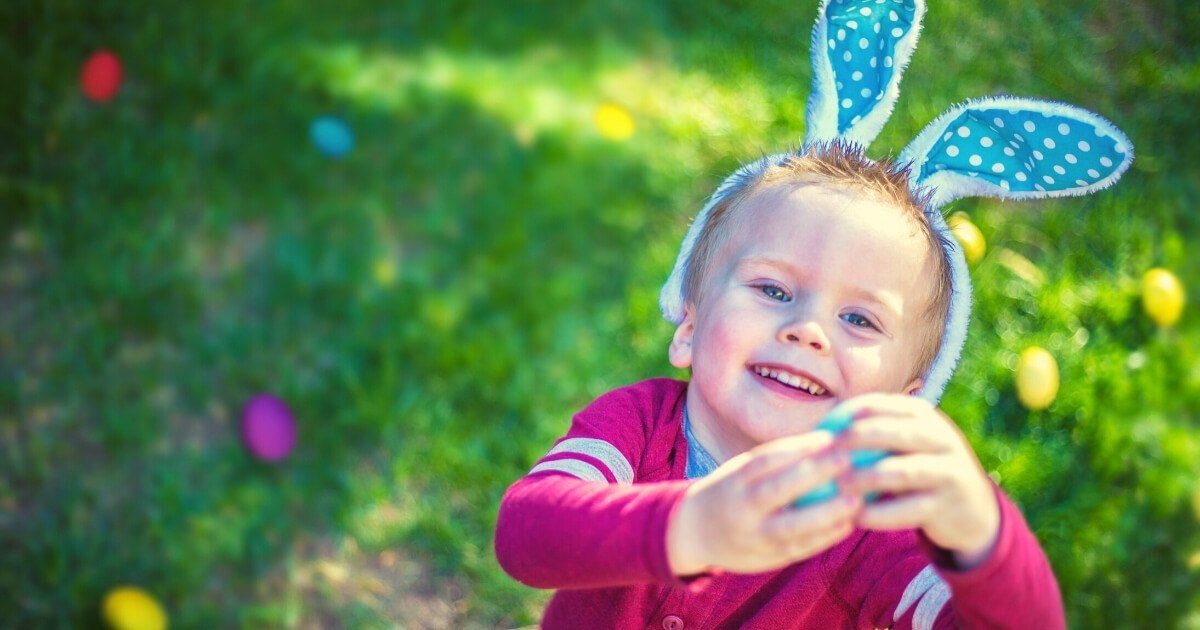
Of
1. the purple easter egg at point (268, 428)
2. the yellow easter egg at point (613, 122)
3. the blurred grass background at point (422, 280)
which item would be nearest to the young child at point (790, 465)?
the blurred grass background at point (422, 280)

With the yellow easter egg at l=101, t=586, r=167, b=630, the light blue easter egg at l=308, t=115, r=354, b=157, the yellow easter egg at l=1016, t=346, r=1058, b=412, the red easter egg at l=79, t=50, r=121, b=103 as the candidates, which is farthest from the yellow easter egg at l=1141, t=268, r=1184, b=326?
the red easter egg at l=79, t=50, r=121, b=103

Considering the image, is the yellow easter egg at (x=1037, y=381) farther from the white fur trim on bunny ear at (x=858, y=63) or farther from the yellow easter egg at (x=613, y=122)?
the yellow easter egg at (x=613, y=122)

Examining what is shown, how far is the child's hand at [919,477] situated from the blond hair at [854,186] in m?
0.49

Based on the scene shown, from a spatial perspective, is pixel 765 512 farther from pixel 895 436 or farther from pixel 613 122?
pixel 613 122

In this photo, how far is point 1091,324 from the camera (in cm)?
239

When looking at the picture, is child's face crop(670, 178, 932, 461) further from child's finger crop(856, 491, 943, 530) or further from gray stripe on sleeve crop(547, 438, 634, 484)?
child's finger crop(856, 491, 943, 530)

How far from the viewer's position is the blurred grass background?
2068mm

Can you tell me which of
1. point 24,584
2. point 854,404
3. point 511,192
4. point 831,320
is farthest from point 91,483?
point 854,404

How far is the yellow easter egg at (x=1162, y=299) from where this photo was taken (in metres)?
2.38

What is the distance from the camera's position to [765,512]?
0.85m

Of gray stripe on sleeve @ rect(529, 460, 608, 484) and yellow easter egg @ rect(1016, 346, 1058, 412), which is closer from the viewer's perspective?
gray stripe on sleeve @ rect(529, 460, 608, 484)

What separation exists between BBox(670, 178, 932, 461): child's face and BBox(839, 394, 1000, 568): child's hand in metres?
0.30

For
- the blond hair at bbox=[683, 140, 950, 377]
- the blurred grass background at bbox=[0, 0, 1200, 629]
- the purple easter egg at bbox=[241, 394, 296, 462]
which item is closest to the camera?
the blond hair at bbox=[683, 140, 950, 377]

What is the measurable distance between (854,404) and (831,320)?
347mm
